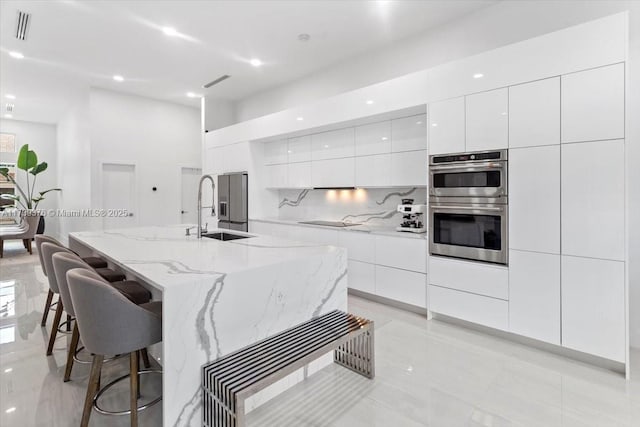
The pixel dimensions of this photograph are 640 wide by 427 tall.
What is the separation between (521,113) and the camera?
2670 millimetres

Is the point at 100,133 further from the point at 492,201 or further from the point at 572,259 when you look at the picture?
the point at 572,259

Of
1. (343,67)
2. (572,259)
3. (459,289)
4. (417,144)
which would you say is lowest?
(459,289)

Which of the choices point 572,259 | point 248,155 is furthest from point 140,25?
point 572,259

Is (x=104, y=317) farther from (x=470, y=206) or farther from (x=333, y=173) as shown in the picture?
(x=333, y=173)

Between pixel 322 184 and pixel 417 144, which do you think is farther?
pixel 322 184

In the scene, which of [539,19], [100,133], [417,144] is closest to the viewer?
[539,19]

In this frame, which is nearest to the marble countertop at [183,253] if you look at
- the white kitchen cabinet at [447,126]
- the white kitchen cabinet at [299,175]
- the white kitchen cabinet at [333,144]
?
the white kitchen cabinet at [447,126]

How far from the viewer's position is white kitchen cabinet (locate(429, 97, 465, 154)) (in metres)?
3.03

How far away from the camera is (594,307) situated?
2383mm

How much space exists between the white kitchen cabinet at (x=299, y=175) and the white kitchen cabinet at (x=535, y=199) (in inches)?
108

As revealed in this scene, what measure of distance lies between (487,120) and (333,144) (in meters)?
2.07

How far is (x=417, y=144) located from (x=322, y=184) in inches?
59.1

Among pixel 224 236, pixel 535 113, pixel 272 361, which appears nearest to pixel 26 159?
pixel 224 236

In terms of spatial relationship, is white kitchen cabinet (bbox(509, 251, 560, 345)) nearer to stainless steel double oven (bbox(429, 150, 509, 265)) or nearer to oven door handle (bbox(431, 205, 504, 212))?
stainless steel double oven (bbox(429, 150, 509, 265))
